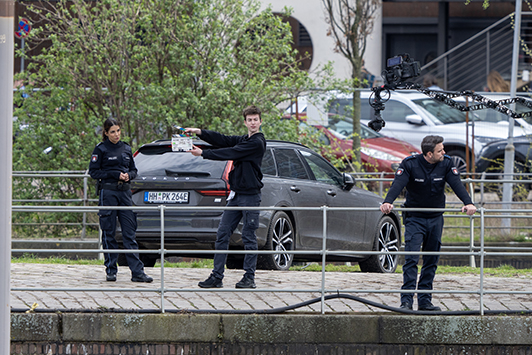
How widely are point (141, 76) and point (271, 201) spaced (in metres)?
5.39

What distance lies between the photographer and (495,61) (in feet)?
81.2

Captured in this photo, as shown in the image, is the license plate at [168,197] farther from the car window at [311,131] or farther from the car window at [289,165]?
the car window at [311,131]

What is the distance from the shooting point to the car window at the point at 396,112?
17844mm

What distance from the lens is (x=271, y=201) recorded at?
30.0 feet

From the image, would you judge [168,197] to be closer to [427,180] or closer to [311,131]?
[427,180]

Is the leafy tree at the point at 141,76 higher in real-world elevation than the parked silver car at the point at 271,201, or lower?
higher

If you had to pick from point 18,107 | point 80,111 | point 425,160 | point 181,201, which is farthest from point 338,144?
point 425,160

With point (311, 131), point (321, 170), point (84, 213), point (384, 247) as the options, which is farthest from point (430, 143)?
point (84, 213)

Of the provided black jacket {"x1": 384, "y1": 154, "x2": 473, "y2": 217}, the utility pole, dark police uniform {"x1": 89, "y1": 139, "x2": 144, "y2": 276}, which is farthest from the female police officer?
the utility pole

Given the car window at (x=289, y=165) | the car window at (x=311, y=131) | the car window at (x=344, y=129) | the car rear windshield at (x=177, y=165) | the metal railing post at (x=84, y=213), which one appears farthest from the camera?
the car window at (x=344, y=129)

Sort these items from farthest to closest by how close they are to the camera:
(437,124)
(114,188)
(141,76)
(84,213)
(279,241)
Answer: (437,124) → (141,76) → (84,213) → (279,241) → (114,188)

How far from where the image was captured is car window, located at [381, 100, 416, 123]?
1784 cm

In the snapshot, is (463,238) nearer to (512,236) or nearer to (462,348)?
(512,236)

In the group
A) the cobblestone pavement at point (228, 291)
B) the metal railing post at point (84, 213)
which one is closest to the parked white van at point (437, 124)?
the metal railing post at point (84, 213)
